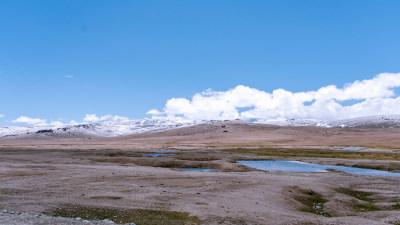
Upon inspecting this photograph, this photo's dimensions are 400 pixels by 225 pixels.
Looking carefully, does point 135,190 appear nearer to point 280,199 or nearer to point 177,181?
point 177,181

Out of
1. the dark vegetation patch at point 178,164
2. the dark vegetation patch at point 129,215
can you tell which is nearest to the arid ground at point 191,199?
the dark vegetation patch at point 129,215

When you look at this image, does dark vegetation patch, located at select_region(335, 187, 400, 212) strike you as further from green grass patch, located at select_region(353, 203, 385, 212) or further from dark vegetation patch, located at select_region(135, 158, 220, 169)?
dark vegetation patch, located at select_region(135, 158, 220, 169)

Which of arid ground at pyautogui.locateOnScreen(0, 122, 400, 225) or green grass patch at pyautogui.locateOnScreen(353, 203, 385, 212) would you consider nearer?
arid ground at pyautogui.locateOnScreen(0, 122, 400, 225)

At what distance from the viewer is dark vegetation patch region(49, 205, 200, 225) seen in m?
20.9

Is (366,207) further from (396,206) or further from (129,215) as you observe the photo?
(129,215)

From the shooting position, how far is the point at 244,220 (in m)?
21.4

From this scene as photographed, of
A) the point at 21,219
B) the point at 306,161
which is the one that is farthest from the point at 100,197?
the point at 306,161

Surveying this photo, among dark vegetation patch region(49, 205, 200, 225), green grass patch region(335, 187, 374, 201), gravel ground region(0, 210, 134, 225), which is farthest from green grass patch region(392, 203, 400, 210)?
gravel ground region(0, 210, 134, 225)

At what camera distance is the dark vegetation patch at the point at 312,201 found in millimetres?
27477

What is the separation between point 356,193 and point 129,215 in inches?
880

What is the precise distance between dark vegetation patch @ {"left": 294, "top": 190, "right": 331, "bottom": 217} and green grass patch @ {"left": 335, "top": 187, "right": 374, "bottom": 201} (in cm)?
350

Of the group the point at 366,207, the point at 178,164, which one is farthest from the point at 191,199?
the point at 178,164

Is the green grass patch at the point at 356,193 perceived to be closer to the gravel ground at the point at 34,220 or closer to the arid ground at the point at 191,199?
the arid ground at the point at 191,199

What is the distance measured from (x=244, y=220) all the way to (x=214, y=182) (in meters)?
15.3
